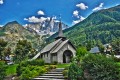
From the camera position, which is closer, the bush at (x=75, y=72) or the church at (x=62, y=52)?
the bush at (x=75, y=72)

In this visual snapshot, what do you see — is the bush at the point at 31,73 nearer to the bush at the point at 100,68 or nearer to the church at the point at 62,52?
the bush at the point at 100,68

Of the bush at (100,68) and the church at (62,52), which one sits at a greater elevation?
the church at (62,52)

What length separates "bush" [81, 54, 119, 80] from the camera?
19172mm

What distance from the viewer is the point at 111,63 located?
19.7 m

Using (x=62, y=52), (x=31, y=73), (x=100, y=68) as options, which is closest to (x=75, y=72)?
(x=100, y=68)

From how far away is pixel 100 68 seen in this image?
19547 millimetres

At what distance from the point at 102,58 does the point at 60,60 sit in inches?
1345

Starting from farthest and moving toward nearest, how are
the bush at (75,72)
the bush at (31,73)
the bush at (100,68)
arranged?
the bush at (31,73), the bush at (75,72), the bush at (100,68)

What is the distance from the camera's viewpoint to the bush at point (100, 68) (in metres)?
19.2

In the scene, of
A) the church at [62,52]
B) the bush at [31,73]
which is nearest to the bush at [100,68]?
the bush at [31,73]

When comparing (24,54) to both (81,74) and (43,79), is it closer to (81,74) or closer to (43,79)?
(43,79)

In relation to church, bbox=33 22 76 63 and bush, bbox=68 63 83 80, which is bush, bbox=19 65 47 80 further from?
church, bbox=33 22 76 63

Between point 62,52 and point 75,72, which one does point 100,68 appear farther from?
point 62,52

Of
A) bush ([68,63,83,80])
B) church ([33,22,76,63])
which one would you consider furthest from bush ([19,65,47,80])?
church ([33,22,76,63])
